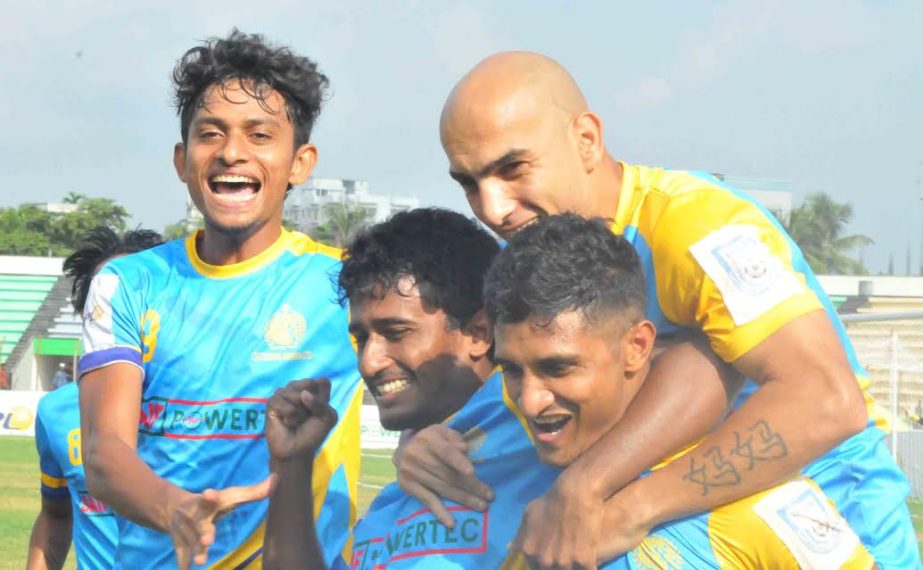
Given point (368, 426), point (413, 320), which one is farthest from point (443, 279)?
point (368, 426)

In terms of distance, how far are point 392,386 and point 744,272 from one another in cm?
109

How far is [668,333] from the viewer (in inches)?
127

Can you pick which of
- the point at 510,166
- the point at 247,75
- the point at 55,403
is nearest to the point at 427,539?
the point at 510,166

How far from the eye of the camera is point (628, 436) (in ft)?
9.66

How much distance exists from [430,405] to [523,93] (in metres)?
0.90

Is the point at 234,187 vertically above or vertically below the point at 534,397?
above

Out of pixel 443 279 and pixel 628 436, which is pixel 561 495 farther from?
pixel 443 279

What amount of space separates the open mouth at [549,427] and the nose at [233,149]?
183 centimetres

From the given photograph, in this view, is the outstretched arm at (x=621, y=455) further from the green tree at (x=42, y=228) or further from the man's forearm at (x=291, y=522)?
the green tree at (x=42, y=228)

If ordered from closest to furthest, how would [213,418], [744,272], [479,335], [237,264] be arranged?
[744,272] → [479,335] → [213,418] → [237,264]

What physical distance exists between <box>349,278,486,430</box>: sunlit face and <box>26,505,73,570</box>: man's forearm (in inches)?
111

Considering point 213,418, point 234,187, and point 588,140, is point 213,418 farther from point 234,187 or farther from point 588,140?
point 588,140

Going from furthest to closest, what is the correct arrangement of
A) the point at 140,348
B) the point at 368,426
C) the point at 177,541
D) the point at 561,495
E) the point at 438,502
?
the point at 368,426 < the point at 140,348 < the point at 177,541 < the point at 438,502 < the point at 561,495

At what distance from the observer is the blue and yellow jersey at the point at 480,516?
3131mm
